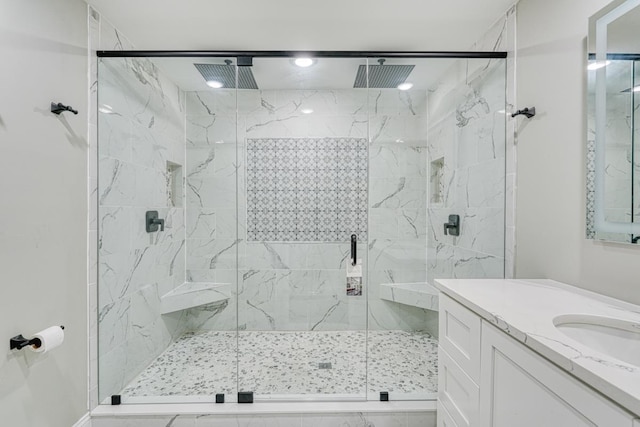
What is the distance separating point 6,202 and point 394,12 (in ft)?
6.83

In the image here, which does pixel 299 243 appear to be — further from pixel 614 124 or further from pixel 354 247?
pixel 614 124

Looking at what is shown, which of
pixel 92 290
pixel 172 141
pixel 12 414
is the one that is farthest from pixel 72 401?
pixel 172 141

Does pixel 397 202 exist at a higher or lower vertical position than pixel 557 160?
lower

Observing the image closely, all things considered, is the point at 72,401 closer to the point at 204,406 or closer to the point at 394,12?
the point at 204,406

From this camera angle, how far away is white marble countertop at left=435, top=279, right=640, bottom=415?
557 millimetres

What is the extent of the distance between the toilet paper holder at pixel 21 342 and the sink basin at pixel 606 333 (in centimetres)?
197

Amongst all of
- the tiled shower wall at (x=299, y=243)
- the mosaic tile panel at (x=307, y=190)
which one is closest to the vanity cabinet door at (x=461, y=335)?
the tiled shower wall at (x=299, y=243)

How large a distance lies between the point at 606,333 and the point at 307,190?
6.64 feet

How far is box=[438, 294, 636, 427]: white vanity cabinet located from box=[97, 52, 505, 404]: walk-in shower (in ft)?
2.16

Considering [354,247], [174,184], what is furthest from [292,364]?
[174,184]

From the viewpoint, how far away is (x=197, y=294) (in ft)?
7.44

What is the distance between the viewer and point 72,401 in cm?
150

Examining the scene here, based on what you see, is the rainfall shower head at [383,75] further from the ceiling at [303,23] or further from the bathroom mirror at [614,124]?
the bathroom mirror at [614,124]

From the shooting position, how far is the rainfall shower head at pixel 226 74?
1941 millimetres
